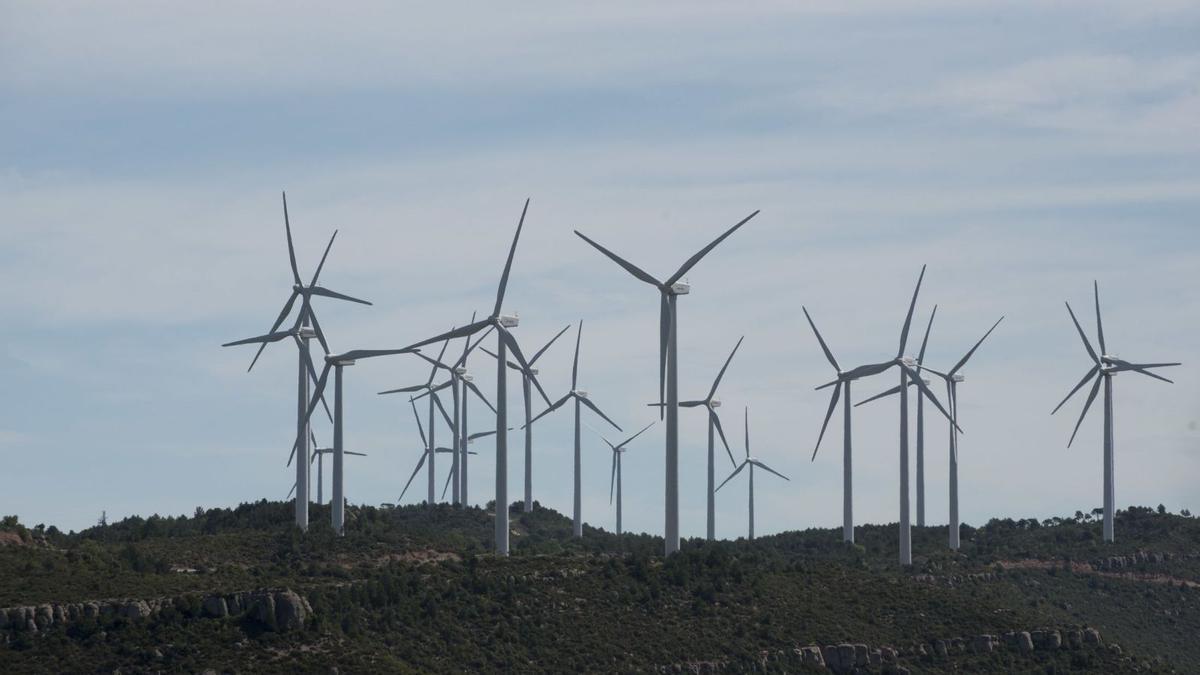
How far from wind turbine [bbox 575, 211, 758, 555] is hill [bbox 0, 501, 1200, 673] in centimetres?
386

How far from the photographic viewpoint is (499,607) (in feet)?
471

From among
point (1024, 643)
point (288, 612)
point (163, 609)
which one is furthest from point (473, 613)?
point (1024, 643)

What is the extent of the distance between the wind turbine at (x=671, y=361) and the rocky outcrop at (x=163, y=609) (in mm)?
35653

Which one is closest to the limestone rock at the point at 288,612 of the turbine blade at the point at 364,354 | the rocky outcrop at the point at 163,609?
the rocky outcrop at the point at 163,609

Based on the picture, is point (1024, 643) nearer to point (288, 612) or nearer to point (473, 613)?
point (473, 613)

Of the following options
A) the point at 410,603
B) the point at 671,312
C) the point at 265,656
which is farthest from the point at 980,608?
the point at 265,656

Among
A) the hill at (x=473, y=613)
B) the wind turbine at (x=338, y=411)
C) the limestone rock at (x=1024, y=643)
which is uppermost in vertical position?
the wind turbine at (x=338, y=411)

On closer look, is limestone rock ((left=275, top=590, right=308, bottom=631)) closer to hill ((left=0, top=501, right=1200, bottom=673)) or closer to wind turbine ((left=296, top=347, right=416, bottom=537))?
hill ((left=0, top=501, right=1200, bottom=673))

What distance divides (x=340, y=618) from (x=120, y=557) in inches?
1061

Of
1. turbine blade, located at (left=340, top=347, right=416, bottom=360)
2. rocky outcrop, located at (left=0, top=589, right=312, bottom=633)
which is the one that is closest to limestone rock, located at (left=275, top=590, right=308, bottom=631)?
rocky outcrop, located at (left=0, top=589, right=312, bottom=633)

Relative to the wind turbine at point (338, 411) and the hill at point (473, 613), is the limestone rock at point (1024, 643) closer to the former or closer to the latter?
the hill at point (473, 613)

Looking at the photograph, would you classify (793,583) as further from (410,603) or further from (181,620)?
(181,620)

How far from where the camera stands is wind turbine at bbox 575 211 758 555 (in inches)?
6181

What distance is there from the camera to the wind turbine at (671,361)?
515 ft
